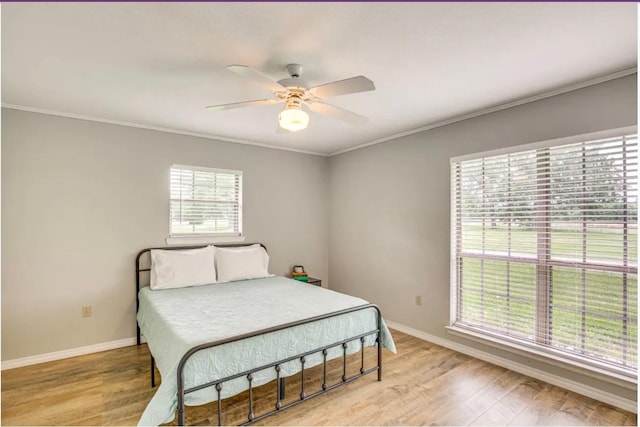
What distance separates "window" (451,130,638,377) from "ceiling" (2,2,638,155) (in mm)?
670

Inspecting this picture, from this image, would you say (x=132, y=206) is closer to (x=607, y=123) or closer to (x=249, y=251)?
(x=249, y=251)

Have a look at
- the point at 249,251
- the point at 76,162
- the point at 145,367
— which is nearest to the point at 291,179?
the point at 249,251

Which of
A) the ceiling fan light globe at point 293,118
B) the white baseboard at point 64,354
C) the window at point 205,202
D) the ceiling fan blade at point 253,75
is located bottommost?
the white baseboard at point 64,354

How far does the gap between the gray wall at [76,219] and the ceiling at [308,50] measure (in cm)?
40

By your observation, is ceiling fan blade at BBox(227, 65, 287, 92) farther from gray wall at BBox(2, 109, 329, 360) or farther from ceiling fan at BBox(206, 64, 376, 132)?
gray wall at BBox(2, 109, 329, 360)

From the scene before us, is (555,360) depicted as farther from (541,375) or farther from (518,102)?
(518,102)

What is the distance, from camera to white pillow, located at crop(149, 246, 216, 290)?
3383 mm

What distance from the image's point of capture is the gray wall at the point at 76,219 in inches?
117

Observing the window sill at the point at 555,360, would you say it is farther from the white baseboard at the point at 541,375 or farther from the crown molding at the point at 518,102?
the crown molding at the point at 518,102

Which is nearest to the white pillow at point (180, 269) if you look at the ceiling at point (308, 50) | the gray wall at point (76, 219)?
the gray wall at point (76, 219)

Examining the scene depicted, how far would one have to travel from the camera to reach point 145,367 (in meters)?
2.96

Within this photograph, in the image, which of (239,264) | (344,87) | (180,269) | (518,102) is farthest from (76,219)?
(518,102)

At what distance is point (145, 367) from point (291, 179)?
9.43ft

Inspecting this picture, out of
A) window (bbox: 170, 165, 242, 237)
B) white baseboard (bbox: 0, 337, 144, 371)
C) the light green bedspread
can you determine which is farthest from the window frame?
white baseboard (bbox: 0, 337, 144, 371)
